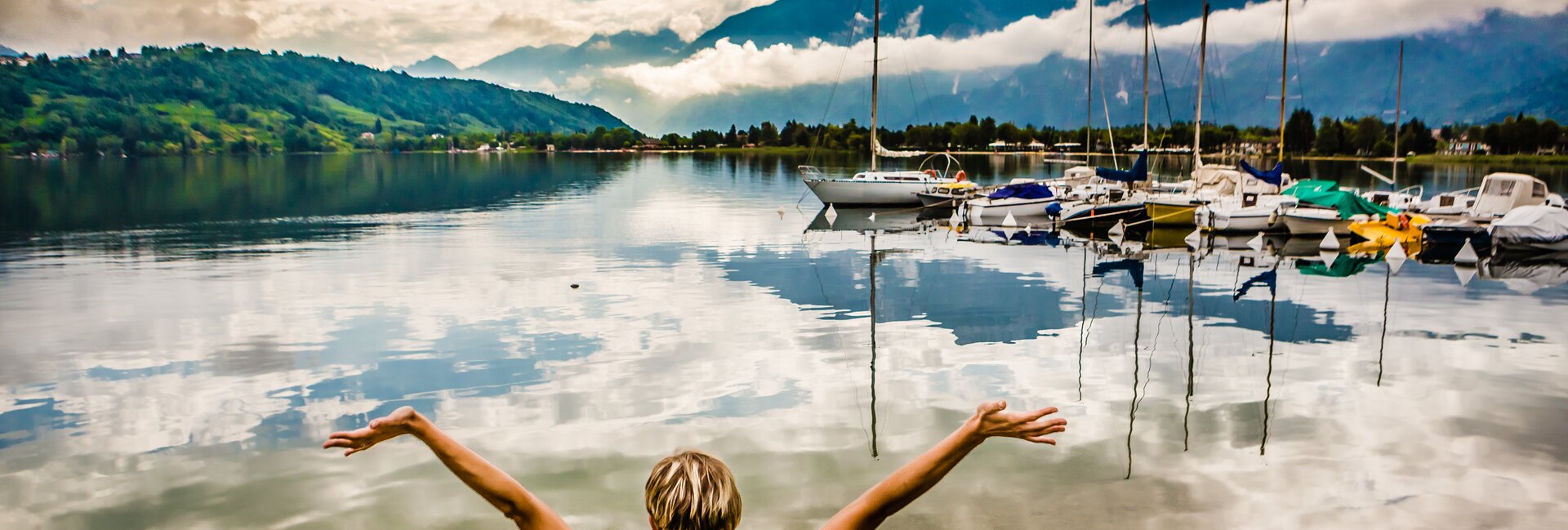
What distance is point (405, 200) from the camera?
69.0 meters

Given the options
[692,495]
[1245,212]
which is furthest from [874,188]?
[692,495]

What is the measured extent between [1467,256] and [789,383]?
27.7 metres

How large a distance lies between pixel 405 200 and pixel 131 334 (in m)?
52.4

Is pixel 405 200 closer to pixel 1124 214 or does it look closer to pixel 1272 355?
pixel 1124 214

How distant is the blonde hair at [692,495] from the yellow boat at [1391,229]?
40511 mm

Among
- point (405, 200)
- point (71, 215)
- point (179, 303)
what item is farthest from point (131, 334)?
point (405, 200)

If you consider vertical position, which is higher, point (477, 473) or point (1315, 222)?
point (477, 473)

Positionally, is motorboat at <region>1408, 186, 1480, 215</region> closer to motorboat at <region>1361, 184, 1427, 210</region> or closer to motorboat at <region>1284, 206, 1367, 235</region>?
motorboat at <region>1361, 184, 1427, 210</region>

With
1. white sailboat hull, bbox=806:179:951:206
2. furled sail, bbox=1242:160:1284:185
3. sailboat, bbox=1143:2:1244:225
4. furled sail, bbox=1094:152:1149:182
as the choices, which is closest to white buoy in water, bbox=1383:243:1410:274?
sailboat, bbox=1143:2:1244:225

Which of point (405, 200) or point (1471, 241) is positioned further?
point (405, 200)

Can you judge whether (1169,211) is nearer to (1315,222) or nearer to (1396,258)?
(1315,222)

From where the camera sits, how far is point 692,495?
9.82 feet

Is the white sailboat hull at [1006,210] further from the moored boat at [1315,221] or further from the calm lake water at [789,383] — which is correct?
the calm lake water at [789,383]

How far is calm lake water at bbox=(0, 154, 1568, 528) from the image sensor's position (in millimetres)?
10062
